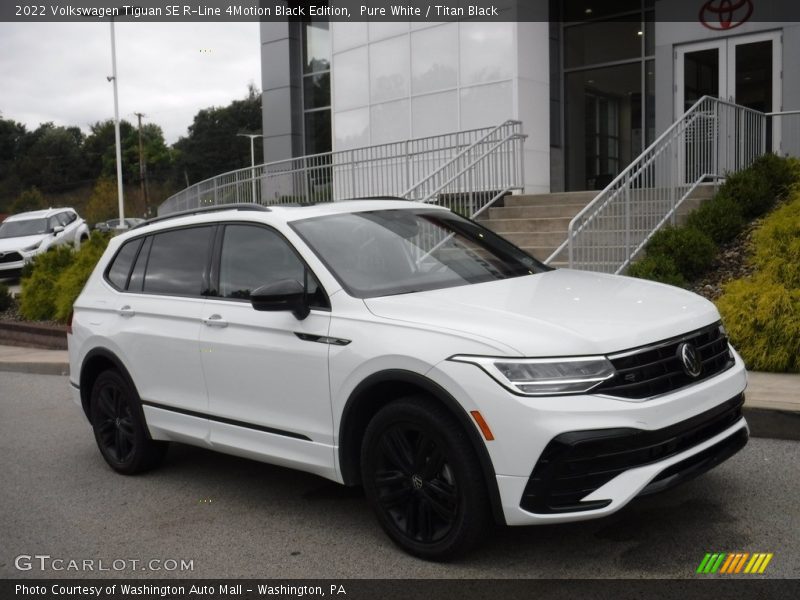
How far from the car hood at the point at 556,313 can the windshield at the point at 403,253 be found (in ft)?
0.66

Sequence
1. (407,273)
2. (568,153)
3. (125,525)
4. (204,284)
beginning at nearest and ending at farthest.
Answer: (407,273) → (125,525) → (204,284) → (568,153)

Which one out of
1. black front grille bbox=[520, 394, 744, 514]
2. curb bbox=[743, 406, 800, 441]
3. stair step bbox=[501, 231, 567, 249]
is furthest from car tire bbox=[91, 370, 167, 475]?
stair step bbox=[501, 231, 567, 249]

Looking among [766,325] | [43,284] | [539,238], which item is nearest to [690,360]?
[766,325]

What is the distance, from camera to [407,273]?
15.9 feet

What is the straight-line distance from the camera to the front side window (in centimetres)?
494

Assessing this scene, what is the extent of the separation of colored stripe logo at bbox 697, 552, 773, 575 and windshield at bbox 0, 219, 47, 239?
2283 centimetres

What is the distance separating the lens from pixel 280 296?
4.50m

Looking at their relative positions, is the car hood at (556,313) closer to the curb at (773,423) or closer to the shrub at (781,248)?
the curb at (773,423)

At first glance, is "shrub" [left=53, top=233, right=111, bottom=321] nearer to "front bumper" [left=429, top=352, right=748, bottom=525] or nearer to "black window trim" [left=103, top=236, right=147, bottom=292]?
"black window trim" [left=103, top=236, right=147, bottom=292]

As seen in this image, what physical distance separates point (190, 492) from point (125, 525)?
2.20ft

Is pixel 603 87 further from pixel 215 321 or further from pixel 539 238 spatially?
pixel 215 321

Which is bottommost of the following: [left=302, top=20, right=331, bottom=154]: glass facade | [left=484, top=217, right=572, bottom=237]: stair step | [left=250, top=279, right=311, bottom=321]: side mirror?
[left=250, top=279, right=311, bottom=321]: side mirror
